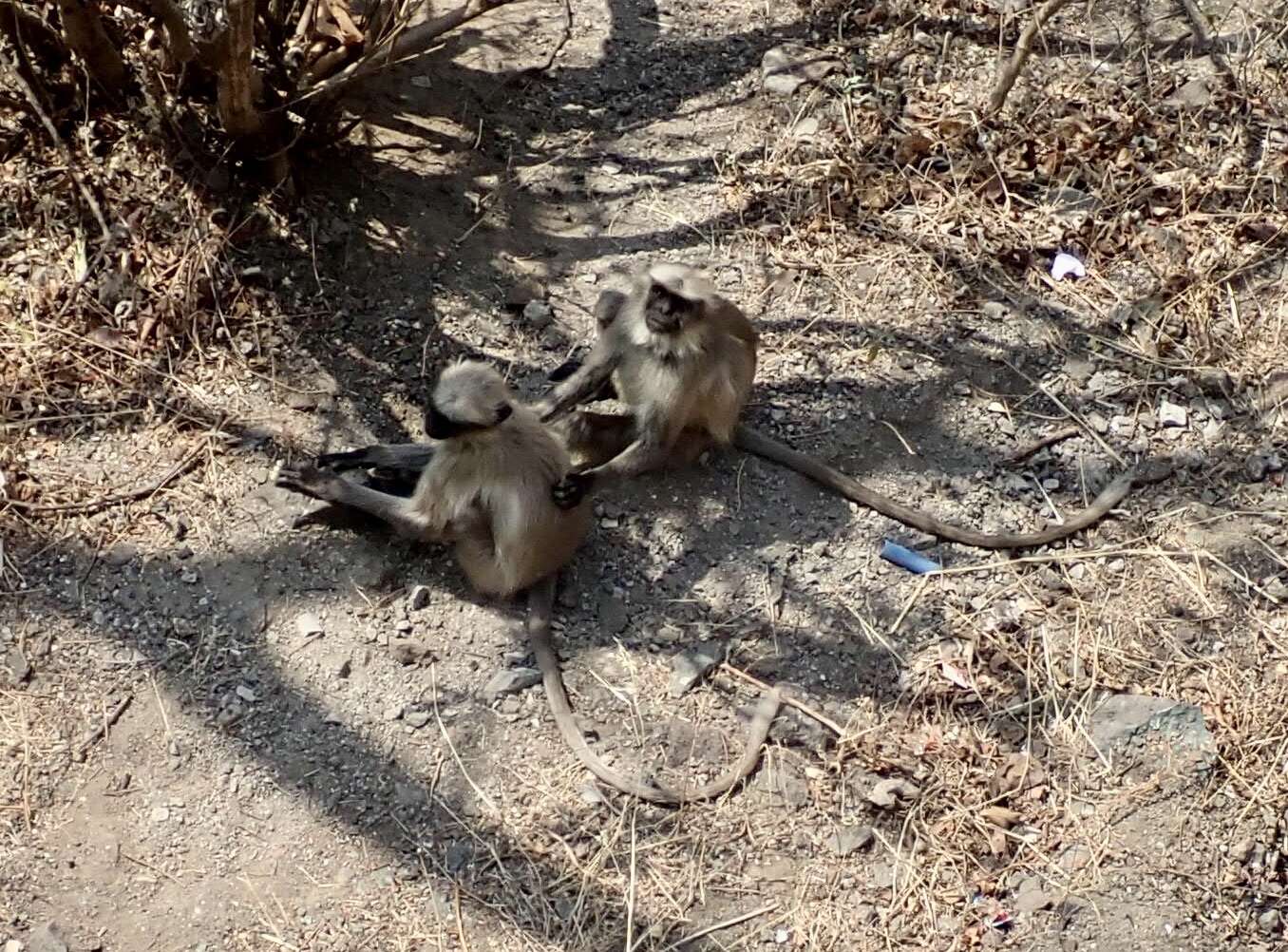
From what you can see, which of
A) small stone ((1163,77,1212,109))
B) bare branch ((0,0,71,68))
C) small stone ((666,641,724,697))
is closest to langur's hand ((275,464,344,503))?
small stone ((666,641,724,697))

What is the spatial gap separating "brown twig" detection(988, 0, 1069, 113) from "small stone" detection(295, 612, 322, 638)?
4.76 meters

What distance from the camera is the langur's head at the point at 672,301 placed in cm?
576

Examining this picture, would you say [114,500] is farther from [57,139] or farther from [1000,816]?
[1000,816]

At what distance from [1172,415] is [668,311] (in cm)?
276

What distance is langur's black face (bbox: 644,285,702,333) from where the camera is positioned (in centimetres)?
576

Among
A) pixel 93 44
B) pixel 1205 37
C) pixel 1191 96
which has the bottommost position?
pixel 1191 96

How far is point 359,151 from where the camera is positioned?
276 inches

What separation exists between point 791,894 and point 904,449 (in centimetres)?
242

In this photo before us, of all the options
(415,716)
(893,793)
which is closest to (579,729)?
(415,716)

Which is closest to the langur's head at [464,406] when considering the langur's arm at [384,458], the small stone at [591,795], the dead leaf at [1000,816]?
the langur's arm at [384,458]

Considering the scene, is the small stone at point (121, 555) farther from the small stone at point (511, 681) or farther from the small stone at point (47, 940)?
the small stone at point (511, 681)

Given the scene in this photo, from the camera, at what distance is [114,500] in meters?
5.67

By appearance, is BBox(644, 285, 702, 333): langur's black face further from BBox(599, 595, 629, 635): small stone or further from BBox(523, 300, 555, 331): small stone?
BBox(599, 595, 629, 635): small stone

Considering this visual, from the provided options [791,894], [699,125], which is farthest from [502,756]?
[699,125]
